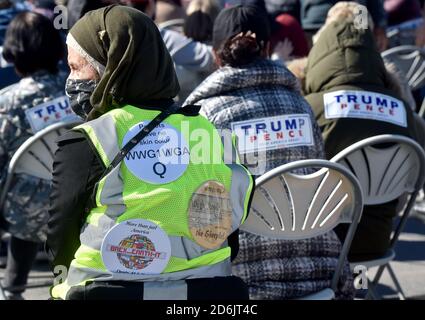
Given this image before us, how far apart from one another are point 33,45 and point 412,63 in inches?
112

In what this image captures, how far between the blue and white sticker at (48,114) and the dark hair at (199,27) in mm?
2146

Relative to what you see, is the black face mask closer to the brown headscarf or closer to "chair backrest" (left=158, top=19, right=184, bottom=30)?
the brown headscarf

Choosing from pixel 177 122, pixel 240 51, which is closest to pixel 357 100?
pixel 240 51

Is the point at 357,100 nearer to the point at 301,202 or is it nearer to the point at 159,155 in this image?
the point at 301,202

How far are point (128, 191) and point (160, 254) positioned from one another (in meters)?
0.20

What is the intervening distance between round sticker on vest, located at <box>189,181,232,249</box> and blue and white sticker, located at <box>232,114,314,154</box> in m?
0.92

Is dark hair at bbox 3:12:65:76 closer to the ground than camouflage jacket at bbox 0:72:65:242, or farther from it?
farther from it

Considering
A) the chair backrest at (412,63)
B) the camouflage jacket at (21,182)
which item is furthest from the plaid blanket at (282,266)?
the chair backrest at (412,63)

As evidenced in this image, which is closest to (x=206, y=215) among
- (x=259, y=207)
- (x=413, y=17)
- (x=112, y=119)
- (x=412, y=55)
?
(x=112, y=119)

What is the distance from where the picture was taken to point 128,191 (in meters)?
2.69

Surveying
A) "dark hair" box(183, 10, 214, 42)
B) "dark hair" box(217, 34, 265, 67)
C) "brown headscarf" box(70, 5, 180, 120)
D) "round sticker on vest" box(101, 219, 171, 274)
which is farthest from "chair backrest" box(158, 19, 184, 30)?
"round sticker on vest" box(101, 219, 171, 274)

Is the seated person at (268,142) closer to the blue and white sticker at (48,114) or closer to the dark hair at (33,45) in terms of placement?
the blue and white sticker at (48,114)

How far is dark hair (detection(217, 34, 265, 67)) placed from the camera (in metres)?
4.08
